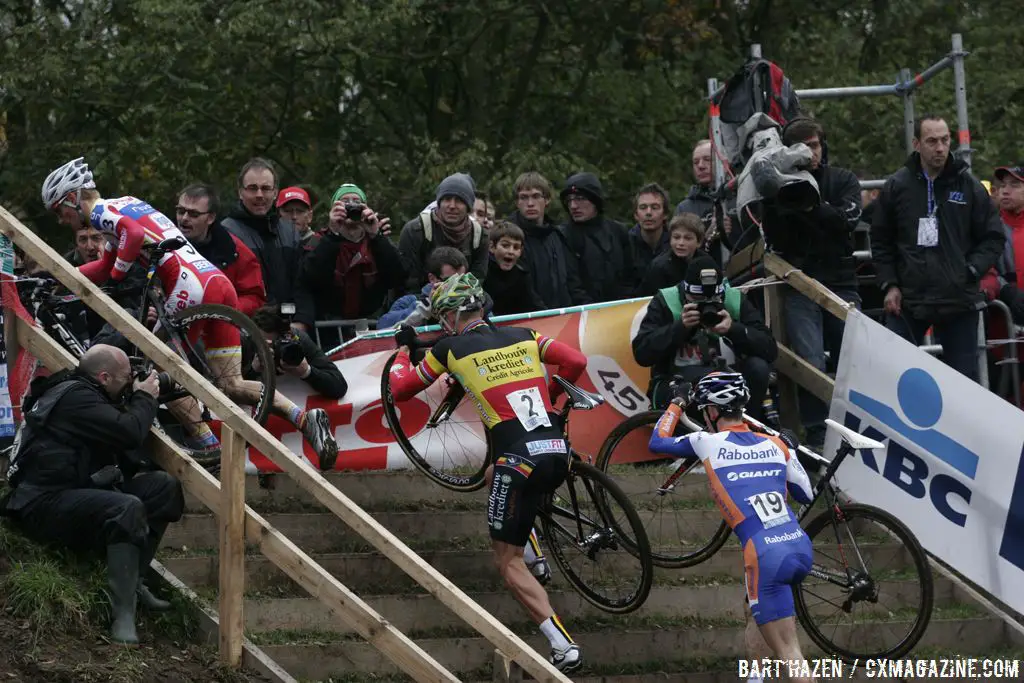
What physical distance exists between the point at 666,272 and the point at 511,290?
114 cm

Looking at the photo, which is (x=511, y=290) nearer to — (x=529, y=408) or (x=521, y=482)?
(x=529, y=408)

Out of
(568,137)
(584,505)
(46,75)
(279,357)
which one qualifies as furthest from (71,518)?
(568,137)

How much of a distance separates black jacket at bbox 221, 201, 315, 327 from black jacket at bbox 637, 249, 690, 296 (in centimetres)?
247

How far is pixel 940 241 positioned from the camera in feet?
39.8

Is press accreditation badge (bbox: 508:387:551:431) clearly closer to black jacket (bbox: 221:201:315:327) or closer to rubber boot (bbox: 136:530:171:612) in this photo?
rubber boot (bbox: 136:530:171:612)

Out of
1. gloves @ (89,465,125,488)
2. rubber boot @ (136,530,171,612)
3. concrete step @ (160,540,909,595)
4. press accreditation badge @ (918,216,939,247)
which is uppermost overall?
press accreditation badge @ (918,216,939,247)

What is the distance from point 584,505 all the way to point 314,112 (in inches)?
468

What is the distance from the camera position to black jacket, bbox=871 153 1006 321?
12055 millimetres

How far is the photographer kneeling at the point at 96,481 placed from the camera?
9.14 metres

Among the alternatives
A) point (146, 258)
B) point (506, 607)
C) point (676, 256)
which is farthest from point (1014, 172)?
point (146, 258)

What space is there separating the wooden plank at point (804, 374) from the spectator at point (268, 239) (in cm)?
338

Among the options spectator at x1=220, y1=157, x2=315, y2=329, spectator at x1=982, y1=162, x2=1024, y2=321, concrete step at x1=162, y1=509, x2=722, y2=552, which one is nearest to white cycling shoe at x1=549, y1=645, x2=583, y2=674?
concrete step at x1=162, y1=509, x2=722, y2=552

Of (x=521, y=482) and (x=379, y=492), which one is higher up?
(x=521, y=482)

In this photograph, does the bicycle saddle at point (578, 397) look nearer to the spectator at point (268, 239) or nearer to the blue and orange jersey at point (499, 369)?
the blue and orange jersey at point (499, 369)
